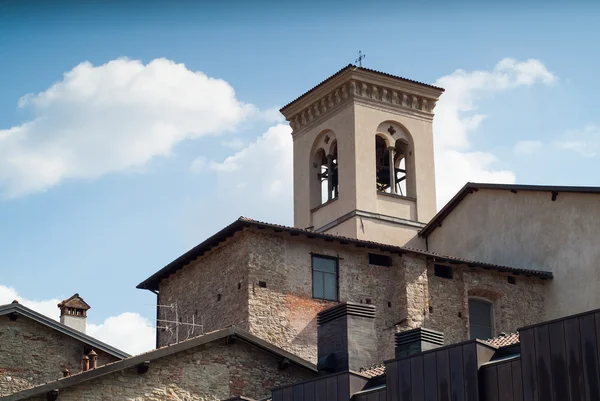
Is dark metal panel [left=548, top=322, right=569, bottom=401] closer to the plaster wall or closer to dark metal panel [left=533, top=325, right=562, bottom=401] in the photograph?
dark metal panel [left=533, top=325, right=562, bottom=401]

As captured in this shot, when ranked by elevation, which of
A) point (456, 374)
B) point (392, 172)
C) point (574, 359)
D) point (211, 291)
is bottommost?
point (574, 359)

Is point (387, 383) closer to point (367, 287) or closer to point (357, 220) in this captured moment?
point (367, 287)

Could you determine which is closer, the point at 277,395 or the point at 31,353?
the point at 277,395

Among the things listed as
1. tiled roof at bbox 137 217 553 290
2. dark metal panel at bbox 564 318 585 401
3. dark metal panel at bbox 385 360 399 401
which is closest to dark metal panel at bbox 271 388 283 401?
dark metal panel at bbox 385 360 399 401

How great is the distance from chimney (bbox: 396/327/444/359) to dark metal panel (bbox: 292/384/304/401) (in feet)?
7.83

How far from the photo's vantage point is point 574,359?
60.6 feet

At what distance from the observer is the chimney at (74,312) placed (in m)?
33.4

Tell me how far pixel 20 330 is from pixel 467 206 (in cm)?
1673

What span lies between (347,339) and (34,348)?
8.23 metres

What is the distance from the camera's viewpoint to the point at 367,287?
3512 centimetres

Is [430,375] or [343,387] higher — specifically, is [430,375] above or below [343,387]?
below

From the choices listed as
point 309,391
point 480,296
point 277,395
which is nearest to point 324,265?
point 480,296

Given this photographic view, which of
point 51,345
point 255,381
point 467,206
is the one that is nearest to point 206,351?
point 255,381

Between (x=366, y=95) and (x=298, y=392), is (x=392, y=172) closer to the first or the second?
(x=366, y=95)
